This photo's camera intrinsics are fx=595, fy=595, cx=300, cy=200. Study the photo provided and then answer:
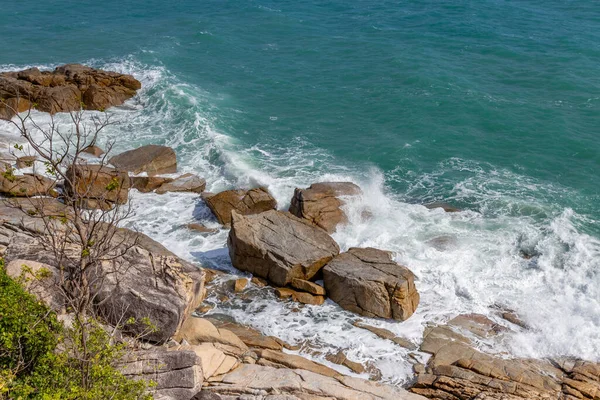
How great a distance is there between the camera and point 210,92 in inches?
1825

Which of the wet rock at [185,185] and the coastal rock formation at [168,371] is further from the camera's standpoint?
the wet rock at [185,185]

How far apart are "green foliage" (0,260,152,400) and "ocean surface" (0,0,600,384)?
9.05m

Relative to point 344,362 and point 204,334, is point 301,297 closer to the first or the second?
point 344,362

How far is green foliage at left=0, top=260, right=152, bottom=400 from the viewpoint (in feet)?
45.6

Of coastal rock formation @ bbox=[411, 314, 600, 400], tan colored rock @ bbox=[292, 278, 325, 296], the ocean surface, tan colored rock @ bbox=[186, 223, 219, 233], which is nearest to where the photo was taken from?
coastal rock formation @ bbox=[411, 314, 600, 400]

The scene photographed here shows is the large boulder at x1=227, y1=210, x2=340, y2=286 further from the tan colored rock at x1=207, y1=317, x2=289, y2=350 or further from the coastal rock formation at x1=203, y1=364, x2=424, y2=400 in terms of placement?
the coastal rock formation at x1=203, y1=364, x2=424, y2=400

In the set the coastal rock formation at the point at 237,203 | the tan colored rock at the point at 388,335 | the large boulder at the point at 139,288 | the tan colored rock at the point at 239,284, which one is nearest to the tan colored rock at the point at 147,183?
the coastal rock formation at the point at 237,203

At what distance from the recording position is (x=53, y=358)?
1440 cm

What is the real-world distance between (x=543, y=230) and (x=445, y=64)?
72.8 ft

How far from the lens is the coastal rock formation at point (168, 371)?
642 inches

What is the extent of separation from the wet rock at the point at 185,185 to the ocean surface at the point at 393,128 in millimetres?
565

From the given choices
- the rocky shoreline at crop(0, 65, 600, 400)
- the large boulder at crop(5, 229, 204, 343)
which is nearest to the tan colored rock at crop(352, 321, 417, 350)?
the rocky shoreline at crop(0, 65, 600, 400)

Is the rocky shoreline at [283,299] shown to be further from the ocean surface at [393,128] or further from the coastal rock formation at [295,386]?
the ocean surface at [393,128]

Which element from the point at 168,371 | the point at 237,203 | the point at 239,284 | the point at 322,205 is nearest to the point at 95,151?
the point at 237,203
